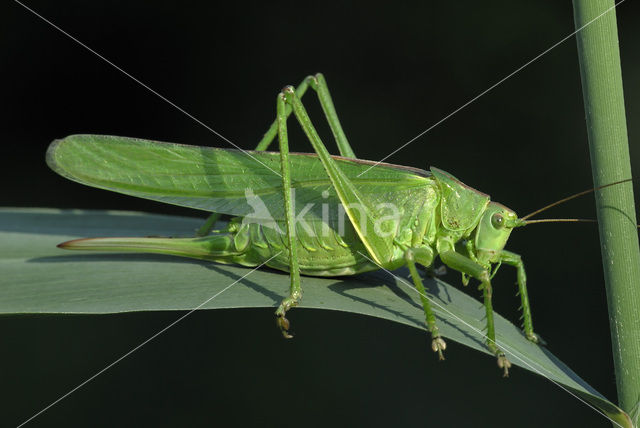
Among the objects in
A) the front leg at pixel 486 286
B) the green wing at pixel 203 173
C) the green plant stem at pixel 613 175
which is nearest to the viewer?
the green plant stem at pixel 613 175

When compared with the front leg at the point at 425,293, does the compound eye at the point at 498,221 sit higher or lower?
higher

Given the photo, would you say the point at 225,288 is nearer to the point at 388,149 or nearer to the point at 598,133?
the point at 598,133

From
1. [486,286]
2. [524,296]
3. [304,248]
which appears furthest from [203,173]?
[524,296]

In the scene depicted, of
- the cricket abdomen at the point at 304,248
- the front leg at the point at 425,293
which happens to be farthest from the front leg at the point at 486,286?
the cricket abdomen at the point at 304,248

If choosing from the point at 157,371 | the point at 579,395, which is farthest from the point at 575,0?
the point at 157,371

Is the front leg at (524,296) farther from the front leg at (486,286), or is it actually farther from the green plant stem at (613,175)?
the green plant stem at (613,175)

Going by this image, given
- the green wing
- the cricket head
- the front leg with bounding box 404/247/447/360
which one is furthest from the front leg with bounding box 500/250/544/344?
the green wing

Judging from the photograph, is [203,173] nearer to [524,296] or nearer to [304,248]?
[304,248]
